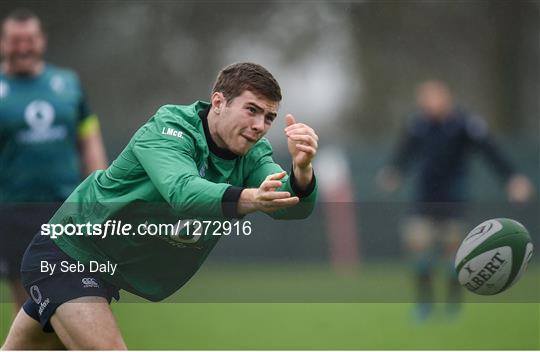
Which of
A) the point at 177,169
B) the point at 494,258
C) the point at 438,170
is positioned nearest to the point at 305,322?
the point at 438,170

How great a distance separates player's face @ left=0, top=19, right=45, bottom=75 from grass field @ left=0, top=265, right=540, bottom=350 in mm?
1642

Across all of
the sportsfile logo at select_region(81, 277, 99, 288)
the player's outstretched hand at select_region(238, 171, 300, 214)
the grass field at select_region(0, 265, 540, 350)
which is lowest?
the sportsfile logo at select_region(81, 277, 99, 288)

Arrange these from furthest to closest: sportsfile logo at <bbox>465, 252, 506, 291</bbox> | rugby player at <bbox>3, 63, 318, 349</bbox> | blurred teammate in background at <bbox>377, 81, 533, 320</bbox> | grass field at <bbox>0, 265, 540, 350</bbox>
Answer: blurred teammate in background at <bbox>377, 81, 533, 320</bbox>
grass field at <bbox>0, 265, 540, 350</bbox>
sportsfile logo at <bbox>465, 252, 506, 291</bbox>
rugby player at <bbox>3, 63, 318, 349</bbox>

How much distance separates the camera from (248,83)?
4309 mm

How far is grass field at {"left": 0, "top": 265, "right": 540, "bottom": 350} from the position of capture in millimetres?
7012

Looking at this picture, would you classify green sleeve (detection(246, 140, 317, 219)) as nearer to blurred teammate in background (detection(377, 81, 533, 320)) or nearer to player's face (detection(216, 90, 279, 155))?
player's face (detection(216, 90, 279, 155))

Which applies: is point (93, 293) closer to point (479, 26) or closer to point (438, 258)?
point (438, 258)

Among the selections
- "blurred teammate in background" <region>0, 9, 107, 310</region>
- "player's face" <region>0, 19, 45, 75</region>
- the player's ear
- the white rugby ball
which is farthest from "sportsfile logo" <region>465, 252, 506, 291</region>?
"player's face" <region>0, 19, 45, 75</region>

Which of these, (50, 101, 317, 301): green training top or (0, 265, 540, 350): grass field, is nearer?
(50, 101, 317, 301): green training top

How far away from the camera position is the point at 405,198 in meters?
13.2

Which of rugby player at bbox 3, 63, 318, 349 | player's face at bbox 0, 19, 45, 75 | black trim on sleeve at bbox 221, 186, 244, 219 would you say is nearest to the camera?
black trim on sleeve at bbox 221, 186, 244, 219

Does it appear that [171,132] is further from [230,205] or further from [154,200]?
[230,205]

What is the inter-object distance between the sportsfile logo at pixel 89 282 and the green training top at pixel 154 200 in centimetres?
9

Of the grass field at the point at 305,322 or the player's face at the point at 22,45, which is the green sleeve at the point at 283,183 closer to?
the grass field at the point at 305,322
